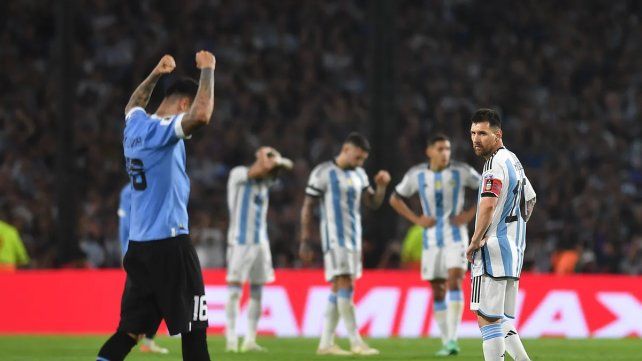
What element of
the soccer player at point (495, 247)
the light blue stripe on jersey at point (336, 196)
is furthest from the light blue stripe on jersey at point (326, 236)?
the soccer player at point (495, 247)

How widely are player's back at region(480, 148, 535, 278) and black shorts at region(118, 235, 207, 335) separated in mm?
2184

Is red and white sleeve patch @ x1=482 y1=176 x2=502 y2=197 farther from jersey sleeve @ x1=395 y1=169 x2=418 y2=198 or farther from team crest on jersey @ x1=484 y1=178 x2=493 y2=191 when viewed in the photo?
jersey sleeve @ x1=395 y1=169 x2=418 y2=198

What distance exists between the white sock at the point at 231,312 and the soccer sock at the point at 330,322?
1.07 meters

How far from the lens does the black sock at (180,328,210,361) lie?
758cm

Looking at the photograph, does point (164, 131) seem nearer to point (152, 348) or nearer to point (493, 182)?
point (493, 182)

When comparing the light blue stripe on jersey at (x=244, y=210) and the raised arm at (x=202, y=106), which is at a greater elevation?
the raised arm at (x=202, y=106)

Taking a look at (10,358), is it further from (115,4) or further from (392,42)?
(115,4)

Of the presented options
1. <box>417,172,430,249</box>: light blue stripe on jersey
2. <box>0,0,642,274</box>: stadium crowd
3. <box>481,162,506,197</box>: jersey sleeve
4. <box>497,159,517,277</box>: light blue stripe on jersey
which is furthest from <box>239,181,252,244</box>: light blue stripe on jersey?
<box>481,162,506,197</box>: jersey sleeve

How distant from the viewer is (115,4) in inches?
892

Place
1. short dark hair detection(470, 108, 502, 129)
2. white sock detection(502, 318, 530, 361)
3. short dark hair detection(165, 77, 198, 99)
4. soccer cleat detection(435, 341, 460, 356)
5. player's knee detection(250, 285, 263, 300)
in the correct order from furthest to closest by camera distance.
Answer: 1. player's knee detection(250, 285, 263, 300)
2. soccer cleat detection(435, 341, 460, 356)
3. white sock detection(502, 318, 530, 361)
4. short dark hair detection(470, 108, 502, 129)
5. short dark hair detection(165, 77, 198, 99)

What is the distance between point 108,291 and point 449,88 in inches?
332

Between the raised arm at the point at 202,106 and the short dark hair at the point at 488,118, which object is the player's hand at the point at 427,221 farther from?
the raised arm at the point at 202,106

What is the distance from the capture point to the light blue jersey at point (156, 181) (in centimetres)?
766

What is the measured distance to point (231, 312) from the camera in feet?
44.4
